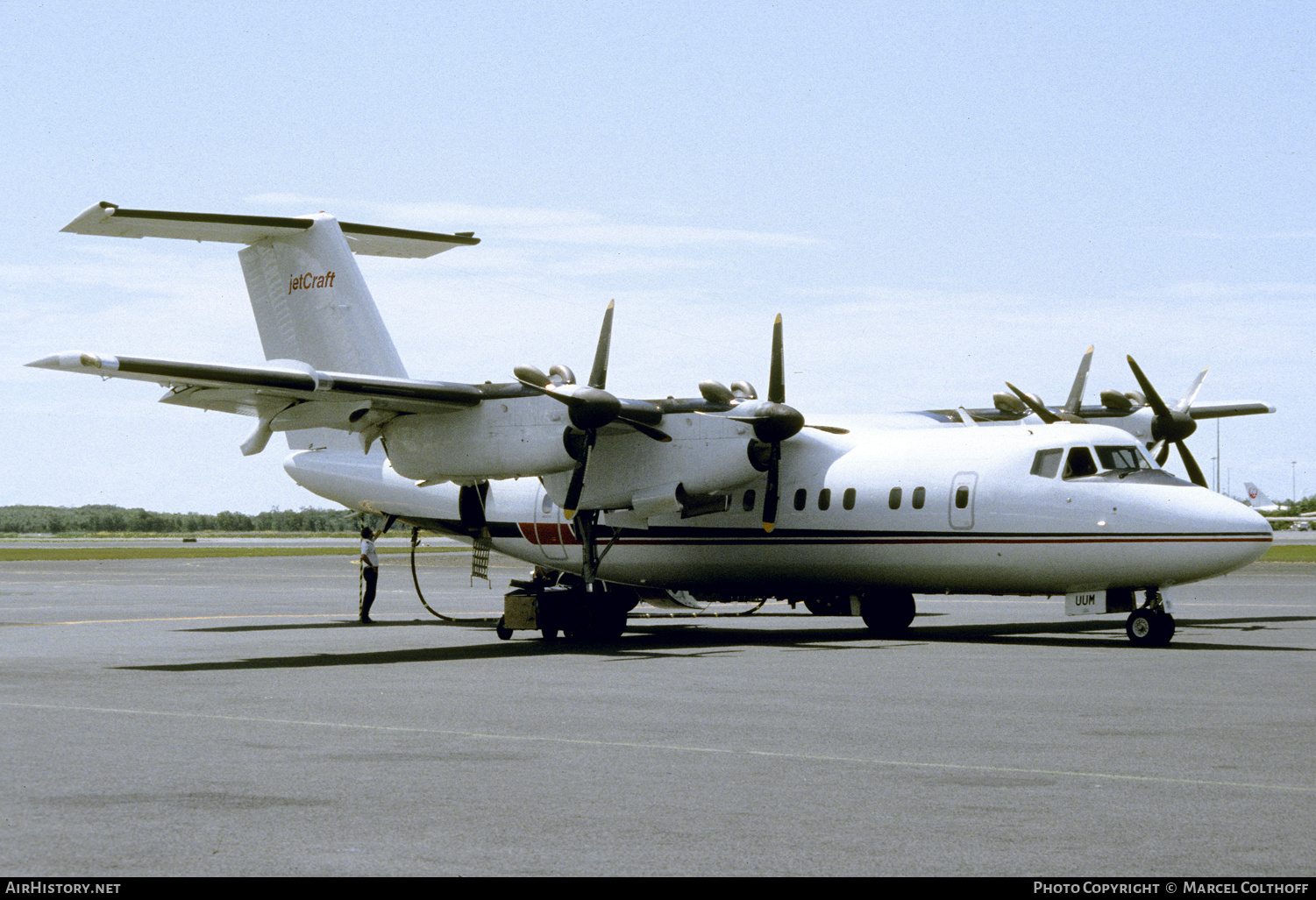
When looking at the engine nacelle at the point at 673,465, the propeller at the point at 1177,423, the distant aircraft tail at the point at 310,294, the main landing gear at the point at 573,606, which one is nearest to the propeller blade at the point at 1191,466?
the propeller at the point at 1177,423

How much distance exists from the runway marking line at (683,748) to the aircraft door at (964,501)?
11204mm

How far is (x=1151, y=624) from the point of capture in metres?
20.1

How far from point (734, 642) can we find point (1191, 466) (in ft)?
26.4

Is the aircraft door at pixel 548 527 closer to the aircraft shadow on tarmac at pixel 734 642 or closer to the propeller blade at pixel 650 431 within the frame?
the aircraft shadow on tarmac at pixel 734 642

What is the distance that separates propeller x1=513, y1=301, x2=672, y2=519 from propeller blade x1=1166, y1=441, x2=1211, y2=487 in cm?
840

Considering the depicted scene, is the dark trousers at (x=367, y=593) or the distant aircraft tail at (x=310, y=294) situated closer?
the distant aircraft tail at (x=310, y=294)

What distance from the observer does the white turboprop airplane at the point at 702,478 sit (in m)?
20.0

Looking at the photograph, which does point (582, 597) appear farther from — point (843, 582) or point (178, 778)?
point (178, 778)

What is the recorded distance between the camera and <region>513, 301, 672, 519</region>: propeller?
20.5 metres

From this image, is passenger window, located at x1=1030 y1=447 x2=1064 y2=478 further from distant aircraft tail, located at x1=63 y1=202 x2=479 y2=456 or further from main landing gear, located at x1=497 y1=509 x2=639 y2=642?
distant aircraft tail, located at x1=63 y1=202 x2=479 y2=456

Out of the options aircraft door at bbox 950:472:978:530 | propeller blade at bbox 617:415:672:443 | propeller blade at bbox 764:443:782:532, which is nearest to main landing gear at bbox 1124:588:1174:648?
aircraft door at bbox 950:472:978:530

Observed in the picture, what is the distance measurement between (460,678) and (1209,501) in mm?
10619

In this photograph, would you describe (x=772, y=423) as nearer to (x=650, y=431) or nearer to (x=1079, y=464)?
(x=650, y=431)
